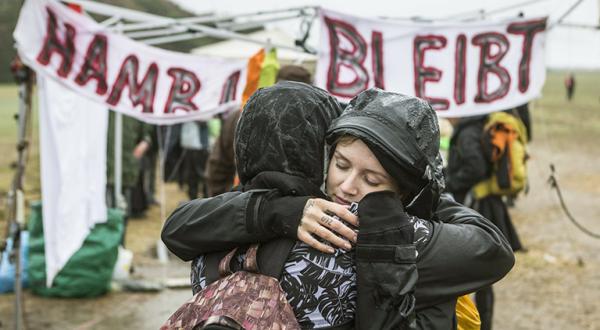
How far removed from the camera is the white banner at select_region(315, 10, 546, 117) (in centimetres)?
405

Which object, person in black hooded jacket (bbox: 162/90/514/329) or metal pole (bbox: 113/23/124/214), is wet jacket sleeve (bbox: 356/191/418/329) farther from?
metal pole (bbox: 113/23/124/214)

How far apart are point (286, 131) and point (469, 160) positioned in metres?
3.82

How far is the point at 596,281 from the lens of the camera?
718 centimetres

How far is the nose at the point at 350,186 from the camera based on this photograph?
1521 mm

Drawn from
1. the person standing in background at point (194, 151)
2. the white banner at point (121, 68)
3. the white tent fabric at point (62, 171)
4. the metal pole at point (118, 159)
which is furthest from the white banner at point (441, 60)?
the person standing in background at point (194, 151)

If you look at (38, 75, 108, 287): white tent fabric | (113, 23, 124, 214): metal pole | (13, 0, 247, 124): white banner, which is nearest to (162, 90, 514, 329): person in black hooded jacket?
(13, 0, 247, 124): white banner

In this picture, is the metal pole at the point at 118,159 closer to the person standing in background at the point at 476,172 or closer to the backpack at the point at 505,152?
the person standing in background at the point at 476,172

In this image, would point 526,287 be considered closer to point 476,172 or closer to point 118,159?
point 476,172

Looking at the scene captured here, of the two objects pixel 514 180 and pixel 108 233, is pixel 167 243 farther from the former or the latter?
pixel 108 233

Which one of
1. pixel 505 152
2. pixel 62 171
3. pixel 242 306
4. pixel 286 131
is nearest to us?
pixel 242 306

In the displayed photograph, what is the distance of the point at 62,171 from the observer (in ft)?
14.7

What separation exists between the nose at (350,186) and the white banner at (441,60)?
102 inches

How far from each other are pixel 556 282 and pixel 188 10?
42409 millimetres

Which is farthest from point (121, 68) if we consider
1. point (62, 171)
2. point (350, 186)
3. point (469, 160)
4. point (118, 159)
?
point (350, 186)
